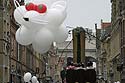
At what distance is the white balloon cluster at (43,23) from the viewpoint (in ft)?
39.4

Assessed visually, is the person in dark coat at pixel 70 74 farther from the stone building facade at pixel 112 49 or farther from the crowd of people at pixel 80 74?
the stone building facade at pixel 112 49

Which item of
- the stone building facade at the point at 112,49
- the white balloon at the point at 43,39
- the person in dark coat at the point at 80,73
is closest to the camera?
the person in dark coat at the point at 80,73

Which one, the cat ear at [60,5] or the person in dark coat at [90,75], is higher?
the cat ear at [60,5]

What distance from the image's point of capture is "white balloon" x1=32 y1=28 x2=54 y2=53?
11.9m

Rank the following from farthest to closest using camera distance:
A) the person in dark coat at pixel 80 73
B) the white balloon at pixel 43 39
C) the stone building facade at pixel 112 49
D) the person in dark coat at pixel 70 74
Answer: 1. the stone building facade at pixel 112 49
2. the white balloon at pixel 43 39
3. the person in dark coat at pixel 70 74
4. the person in dark coat at pixel 80 73

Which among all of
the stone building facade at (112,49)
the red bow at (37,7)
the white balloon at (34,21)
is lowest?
the stone building facade at (112,49)

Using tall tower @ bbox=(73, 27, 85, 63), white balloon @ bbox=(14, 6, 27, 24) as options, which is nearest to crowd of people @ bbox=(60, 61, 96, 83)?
tall tower @ bbox=(73, 27, 85, 63)

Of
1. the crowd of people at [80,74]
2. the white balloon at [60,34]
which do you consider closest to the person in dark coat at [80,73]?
the crowd of people at [80,74]

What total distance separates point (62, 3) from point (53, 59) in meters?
73.3

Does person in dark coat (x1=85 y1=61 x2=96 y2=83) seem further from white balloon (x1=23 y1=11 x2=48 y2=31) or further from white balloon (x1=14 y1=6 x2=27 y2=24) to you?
white balloon (x1=14 y1=6 x2=27 y2=24)

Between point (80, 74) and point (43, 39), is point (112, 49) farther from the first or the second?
point (80, 74)

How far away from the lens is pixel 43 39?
1216cm

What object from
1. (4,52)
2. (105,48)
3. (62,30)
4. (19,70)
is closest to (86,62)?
(62,30)

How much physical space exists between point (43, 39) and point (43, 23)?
0.43m
